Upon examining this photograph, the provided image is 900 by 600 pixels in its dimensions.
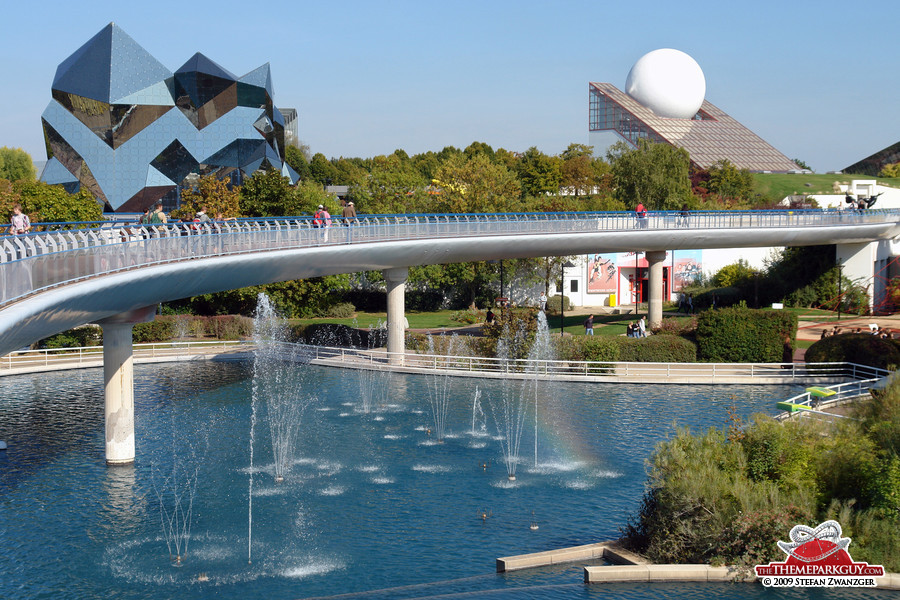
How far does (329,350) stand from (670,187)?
3850 centimetres

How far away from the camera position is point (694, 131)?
115m

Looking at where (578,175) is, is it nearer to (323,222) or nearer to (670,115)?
(670,115)

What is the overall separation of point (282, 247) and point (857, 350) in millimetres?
21925

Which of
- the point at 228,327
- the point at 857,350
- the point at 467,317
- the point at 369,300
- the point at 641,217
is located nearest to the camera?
the point at 857,350

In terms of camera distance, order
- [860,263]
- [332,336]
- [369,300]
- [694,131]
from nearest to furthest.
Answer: [332,336], [860,263], [369,300], [694,131]

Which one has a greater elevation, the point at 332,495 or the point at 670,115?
the point at 670,115

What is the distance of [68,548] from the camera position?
19109 mm

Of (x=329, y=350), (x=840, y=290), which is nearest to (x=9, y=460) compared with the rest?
(x=329, y=350)

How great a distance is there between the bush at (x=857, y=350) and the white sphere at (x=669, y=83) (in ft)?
285

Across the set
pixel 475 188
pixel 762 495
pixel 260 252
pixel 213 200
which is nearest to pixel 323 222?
pixel 260 252

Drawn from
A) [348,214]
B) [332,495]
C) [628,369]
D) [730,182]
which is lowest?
[332,495]

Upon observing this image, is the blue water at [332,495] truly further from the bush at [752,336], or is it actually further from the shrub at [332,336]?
the shrub at [332,336]

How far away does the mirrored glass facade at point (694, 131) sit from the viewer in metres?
109

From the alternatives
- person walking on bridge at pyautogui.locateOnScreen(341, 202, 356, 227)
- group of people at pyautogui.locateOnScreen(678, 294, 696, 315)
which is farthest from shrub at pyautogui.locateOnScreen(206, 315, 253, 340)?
group of people at pyautogui.locateOnScreen(678, 294, 696, 315)
